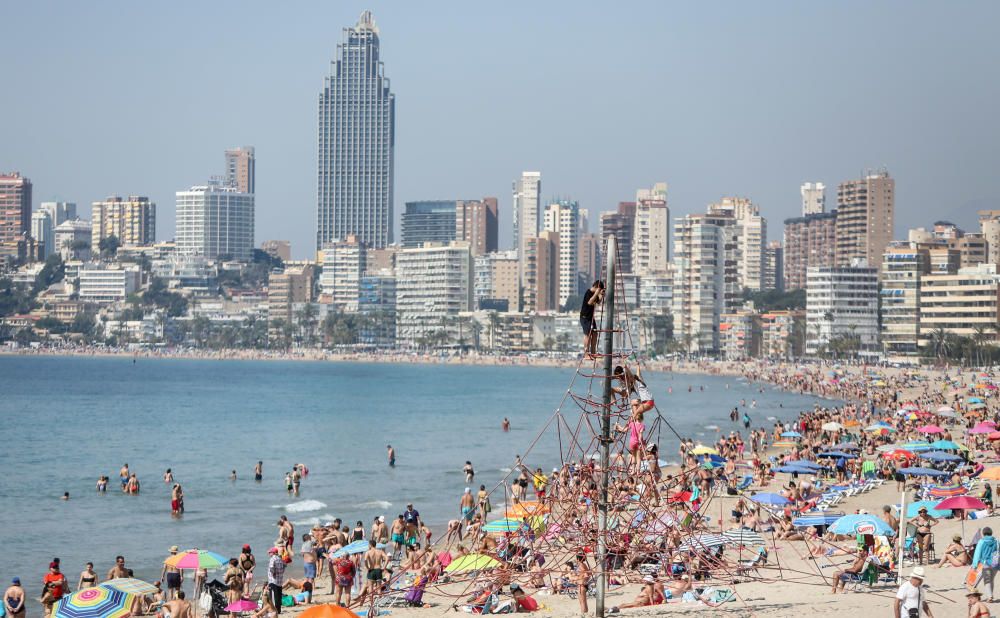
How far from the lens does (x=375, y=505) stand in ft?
124

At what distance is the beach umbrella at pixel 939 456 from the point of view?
3544 cm

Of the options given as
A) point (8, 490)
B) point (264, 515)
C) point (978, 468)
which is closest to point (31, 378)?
point (8, 490)

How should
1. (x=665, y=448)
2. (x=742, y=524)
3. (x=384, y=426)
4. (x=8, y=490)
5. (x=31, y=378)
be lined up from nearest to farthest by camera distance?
(x=742, y=524)
(x=8, y=490)
(x=665, y=448)
(x=384, y=426)
(x=31, y=378)

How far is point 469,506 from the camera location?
32625 millimetres

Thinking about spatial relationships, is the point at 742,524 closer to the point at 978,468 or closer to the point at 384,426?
the point at 978,468

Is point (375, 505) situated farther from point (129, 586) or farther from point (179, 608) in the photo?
point (179, 608)

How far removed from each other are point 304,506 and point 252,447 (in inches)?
960

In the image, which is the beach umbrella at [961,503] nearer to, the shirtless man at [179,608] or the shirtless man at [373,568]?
the shirtless man at [373,568]

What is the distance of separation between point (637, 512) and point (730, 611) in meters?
1.85

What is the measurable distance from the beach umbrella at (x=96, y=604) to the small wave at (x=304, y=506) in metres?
16.4

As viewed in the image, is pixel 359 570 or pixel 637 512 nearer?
pixel 637 512

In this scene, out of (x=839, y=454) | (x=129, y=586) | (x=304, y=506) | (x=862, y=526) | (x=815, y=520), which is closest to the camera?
(x=129, y=586)

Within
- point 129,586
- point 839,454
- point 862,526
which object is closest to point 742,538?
point 862,526

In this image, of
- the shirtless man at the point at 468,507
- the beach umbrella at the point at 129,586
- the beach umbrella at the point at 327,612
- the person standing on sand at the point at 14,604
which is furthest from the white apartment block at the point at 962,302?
the beach umbrella at the point at 327,612
